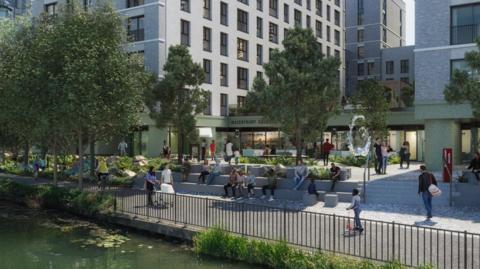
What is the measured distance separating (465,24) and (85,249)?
78.4ft

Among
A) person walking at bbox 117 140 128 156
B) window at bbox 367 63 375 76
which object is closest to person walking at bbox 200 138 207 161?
person walking at bbox 117 140 128 156

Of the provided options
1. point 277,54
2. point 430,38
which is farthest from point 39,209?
point 430,38

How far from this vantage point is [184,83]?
3209 centimetres

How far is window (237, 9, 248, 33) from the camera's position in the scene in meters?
49.5

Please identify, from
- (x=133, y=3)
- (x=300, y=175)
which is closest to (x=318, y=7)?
(x=133, y=3)

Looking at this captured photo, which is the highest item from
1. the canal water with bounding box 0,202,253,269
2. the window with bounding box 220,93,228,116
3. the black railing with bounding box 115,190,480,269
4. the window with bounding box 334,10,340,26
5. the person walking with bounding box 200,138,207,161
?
the window with bounding box 334,10,340,26

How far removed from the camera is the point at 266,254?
12242mm

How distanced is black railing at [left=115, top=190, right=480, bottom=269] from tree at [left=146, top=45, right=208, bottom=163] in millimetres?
11853

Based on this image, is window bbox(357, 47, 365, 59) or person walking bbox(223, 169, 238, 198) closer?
person walking bbox(223, 169, 238, 198)

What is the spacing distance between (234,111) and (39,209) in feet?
91.5

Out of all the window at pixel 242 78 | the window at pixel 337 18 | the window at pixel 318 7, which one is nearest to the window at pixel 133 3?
the window at pixel 242 78

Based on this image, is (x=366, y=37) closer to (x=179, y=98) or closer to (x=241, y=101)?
(x=241, y=101)

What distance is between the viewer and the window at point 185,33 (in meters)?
42.3

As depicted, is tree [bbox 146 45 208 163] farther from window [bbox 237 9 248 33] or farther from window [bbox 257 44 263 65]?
window [bbox 257 44 263 65]
